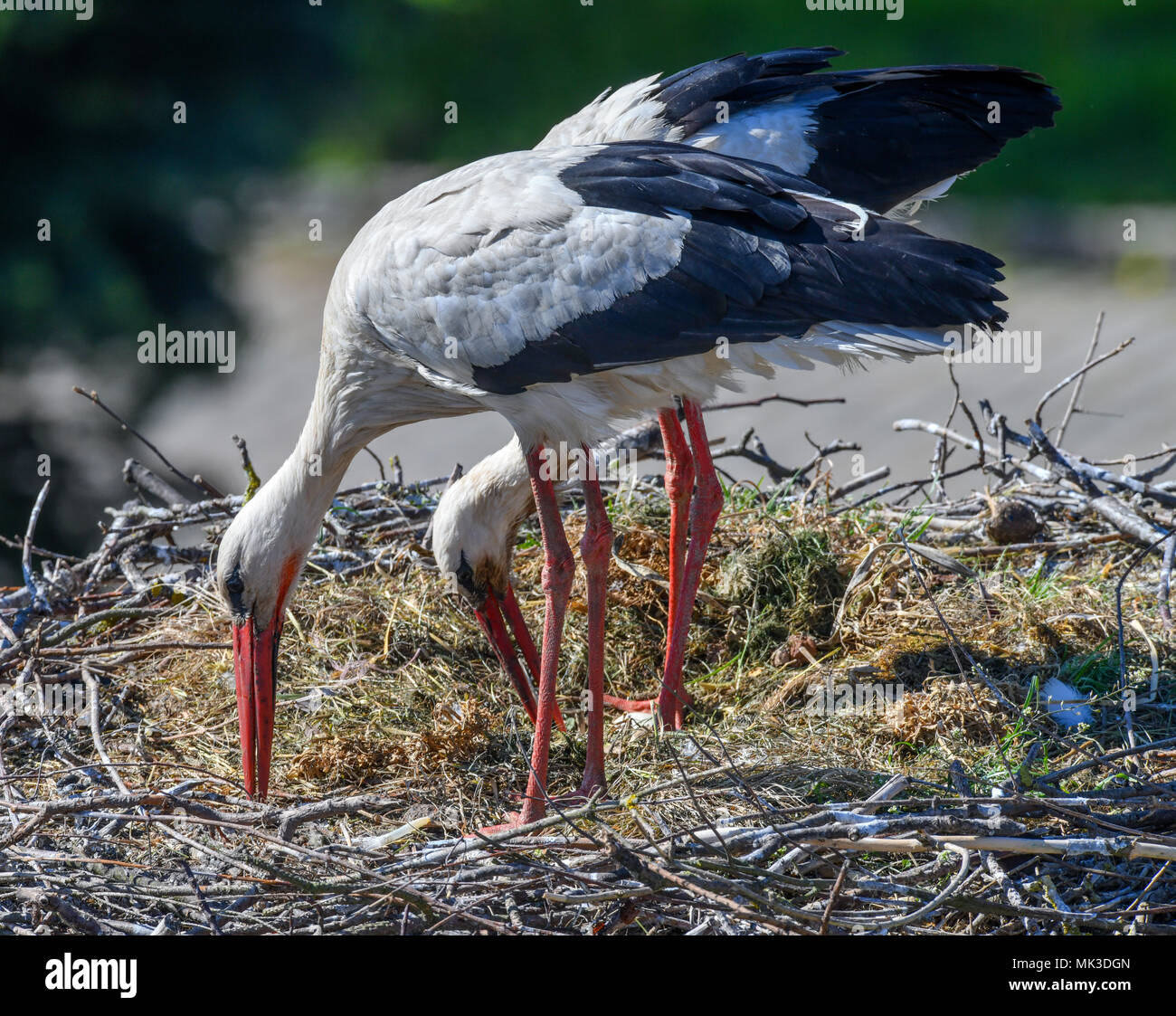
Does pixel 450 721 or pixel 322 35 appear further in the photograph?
pixel 322 35

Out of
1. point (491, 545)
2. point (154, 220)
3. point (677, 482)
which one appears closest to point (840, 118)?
point (677, 482)

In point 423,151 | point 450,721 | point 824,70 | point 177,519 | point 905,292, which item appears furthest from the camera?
point 423,151

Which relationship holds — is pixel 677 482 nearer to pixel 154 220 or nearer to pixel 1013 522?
pixel 1013 522

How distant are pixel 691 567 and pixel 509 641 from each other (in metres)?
0.60

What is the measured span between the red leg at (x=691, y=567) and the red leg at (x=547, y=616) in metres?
0.37

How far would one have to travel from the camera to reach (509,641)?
4.31m

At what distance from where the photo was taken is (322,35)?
24.0 feet

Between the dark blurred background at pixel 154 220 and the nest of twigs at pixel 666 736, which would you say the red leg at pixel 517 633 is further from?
the dark blurred background at pixel 154 220

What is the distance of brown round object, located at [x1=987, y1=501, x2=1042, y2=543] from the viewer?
488cm

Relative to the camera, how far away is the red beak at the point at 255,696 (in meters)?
3.94

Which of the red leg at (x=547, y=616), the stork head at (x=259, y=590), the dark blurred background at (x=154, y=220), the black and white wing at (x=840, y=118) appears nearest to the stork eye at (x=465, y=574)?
the red leg at (x=547, y=616)

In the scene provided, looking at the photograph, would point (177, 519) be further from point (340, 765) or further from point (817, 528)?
point (817, 528)

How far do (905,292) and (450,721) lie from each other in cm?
180
